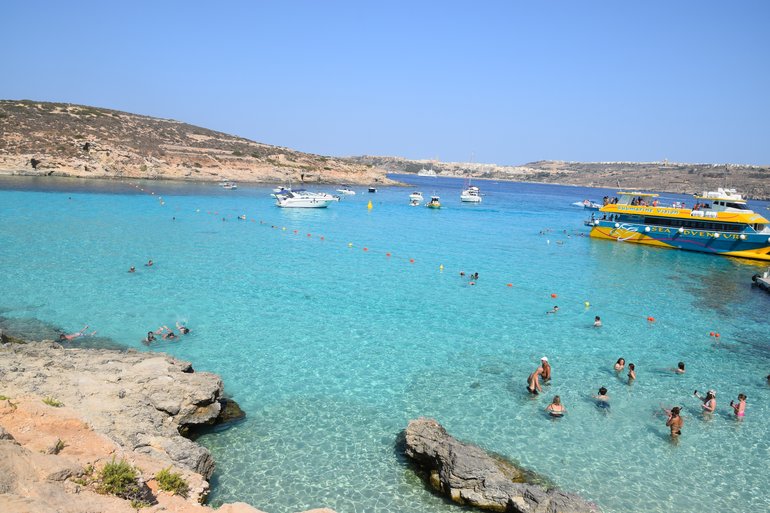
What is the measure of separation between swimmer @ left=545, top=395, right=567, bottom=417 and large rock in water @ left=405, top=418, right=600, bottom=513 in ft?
9.26

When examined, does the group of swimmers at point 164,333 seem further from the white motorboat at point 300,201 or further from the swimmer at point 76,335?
the white motorboat at point 300,201

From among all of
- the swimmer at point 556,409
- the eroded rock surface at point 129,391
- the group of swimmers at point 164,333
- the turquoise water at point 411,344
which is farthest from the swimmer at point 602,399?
the group of swimmers at point 164,333

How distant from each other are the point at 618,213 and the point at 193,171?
68020 mm

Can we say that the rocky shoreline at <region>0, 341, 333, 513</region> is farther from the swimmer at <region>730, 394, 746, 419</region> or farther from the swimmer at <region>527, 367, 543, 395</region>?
the swimmer at <region>730, 394, 746, 419</region>

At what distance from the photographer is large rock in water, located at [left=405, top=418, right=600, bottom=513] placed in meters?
9.09

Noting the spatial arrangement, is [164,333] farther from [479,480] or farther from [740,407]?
[740,407]

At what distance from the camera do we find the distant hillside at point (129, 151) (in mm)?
71000

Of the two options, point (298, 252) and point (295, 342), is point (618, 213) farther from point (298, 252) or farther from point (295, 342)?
point (295, 342)

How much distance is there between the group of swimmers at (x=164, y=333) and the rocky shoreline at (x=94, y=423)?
225 centimetres

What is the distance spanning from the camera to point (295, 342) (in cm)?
1728

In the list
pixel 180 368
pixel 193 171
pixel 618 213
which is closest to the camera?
pixel 180 368

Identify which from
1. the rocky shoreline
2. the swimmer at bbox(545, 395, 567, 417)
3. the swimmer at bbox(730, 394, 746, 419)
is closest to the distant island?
the rocky shoreline

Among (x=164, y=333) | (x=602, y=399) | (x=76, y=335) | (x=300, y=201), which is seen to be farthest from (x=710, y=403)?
(x=300, y=201)

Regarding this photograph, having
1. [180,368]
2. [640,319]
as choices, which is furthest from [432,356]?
[640,319]
